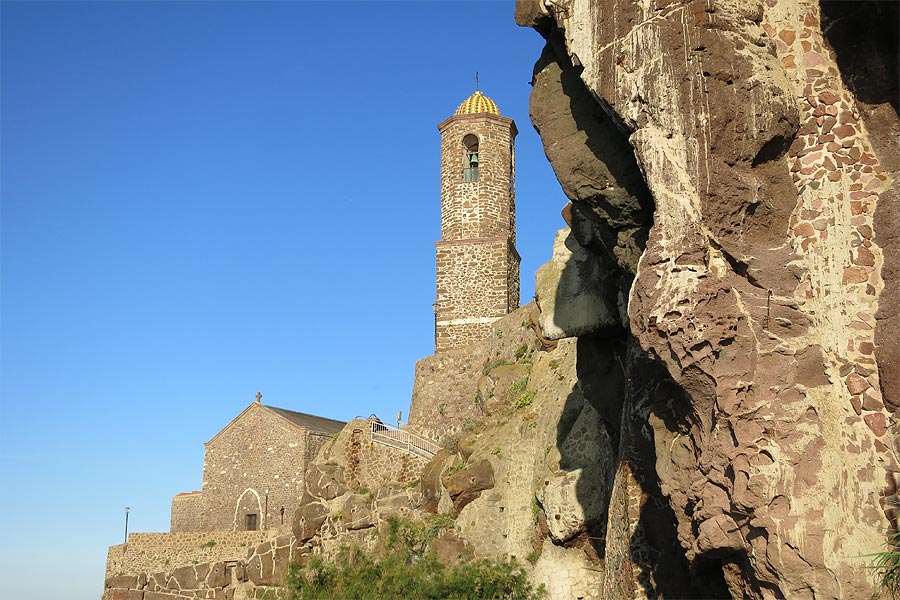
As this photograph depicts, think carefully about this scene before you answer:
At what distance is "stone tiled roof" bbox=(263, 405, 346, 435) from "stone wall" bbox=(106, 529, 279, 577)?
1057 cm

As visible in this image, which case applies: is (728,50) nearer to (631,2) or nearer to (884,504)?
(631,2)

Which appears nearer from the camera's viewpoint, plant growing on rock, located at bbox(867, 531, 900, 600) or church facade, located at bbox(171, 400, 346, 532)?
plant growing on rock, located at bbox(867, 531, 900, 600)

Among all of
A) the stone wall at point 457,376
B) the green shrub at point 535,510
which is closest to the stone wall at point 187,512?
the stone wall at point 457,376

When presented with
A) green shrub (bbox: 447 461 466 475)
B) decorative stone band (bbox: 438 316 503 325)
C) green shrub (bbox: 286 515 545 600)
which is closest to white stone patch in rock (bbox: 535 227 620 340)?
green shrub (bbox: 286 515 545 600)

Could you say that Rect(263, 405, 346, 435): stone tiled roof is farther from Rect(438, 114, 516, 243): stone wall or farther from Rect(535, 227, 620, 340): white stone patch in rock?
Rect(535, 227, 620, 340): white stone patch in rock

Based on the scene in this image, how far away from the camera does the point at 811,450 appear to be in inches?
331

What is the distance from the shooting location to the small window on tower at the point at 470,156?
32.5 metres

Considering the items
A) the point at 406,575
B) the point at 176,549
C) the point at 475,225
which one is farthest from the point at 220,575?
the point at 475,225

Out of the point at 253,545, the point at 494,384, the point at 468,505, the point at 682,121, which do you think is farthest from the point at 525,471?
the point at 682,121

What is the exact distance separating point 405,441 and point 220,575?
4918 millimetres

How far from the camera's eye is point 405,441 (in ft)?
72.7

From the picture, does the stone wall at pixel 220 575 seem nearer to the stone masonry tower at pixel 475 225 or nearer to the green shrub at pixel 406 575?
the green shrub at pixel 406 575

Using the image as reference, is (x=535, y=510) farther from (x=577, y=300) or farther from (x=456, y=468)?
(x=577, y=300)

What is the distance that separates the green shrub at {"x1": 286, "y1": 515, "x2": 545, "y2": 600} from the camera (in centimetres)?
1742
